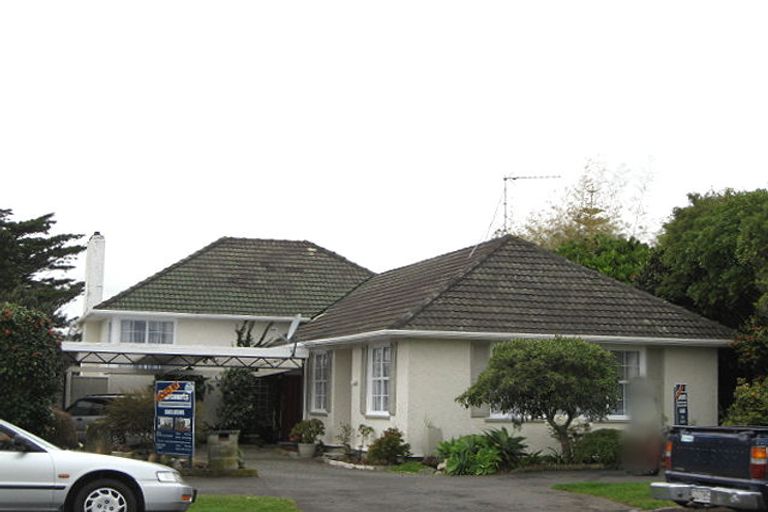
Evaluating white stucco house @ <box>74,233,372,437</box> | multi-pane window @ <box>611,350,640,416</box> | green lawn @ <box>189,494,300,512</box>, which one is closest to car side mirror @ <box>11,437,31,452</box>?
green lawn @ <box>189,494,300,512</box>

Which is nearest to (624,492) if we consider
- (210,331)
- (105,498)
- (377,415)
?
(377,415)

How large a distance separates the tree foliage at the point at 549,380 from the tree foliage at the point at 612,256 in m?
12.9

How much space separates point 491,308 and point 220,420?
10.3 m

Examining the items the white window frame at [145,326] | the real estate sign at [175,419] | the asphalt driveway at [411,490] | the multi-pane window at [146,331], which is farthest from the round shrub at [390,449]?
the multi-pane window at [146,331]

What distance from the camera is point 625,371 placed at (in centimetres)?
2509

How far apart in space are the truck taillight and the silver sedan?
21.4 ft

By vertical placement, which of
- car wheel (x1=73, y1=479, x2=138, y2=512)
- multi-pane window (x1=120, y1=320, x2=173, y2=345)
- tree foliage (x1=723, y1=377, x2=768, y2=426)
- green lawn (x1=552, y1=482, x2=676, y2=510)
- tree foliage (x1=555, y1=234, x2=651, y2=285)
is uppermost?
tree foliage (x1=555, y1=234, x2=651, y2=285)

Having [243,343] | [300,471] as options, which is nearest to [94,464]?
[300,471]

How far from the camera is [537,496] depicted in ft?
57.6

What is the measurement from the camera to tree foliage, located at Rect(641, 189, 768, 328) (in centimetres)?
2339

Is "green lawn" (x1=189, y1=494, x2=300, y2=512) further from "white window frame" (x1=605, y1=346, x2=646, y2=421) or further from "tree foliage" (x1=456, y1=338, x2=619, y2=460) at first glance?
"white window frame" (x1=605, y1=346, x2=646, y2=421)

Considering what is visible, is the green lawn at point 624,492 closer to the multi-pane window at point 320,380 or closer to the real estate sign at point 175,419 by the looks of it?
the real estate sign at point 175,419

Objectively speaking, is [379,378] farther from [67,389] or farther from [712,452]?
[67,389]

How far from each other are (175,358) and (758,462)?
64.9 ft
